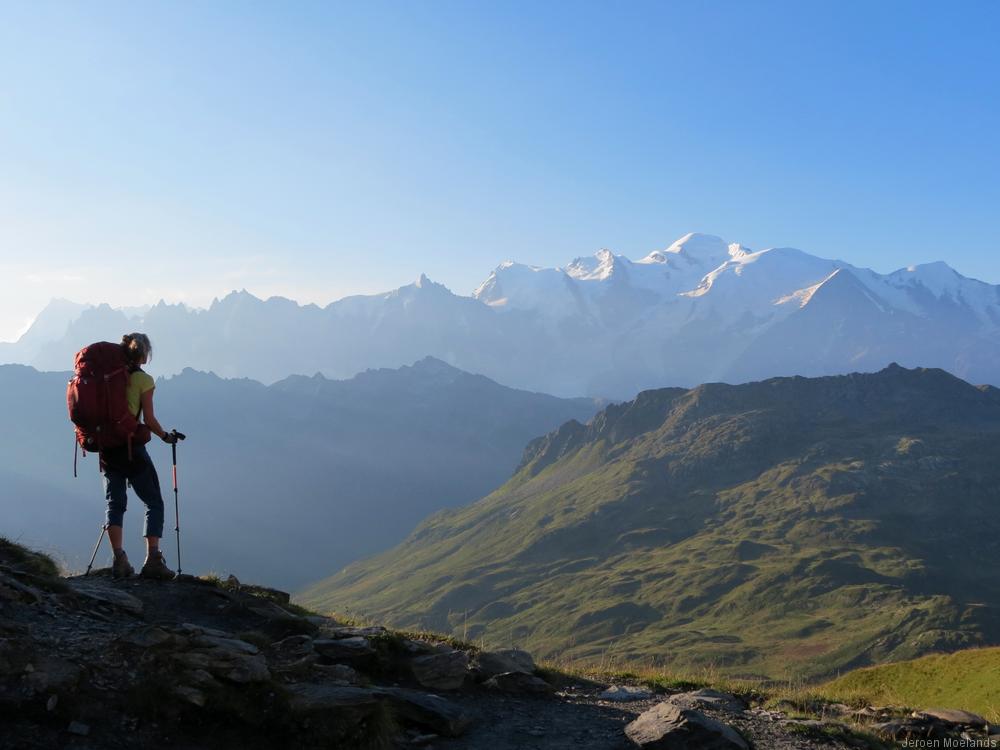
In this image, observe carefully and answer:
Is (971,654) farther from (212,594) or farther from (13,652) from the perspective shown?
(13,652)

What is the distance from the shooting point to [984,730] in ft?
46.5

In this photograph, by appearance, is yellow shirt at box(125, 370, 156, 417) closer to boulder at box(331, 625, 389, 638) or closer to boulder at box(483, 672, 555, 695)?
boulder at box(331, 625, 389, 638)

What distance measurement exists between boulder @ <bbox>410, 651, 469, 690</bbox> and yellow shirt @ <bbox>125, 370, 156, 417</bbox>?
713cm

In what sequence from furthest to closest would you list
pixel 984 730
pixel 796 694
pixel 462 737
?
pixel 796 694
pixel 984 730
pixel 462 737

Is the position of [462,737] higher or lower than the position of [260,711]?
lower

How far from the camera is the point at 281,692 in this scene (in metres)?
10.2

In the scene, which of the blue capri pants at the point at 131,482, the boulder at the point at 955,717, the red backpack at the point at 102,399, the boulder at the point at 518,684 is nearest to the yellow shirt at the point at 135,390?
the red backpack at the point at 102,399

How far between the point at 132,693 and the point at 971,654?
96.0 feet

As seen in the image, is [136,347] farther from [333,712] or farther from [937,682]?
[937,682]

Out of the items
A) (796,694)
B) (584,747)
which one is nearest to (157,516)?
(584,747)

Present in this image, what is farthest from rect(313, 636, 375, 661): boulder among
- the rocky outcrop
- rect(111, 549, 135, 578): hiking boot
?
rect(111, 549, 135, 578): hiking boot

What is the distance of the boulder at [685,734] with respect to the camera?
37.8ft

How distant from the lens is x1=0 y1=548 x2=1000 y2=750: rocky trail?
31.6ft

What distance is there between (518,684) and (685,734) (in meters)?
3.95
